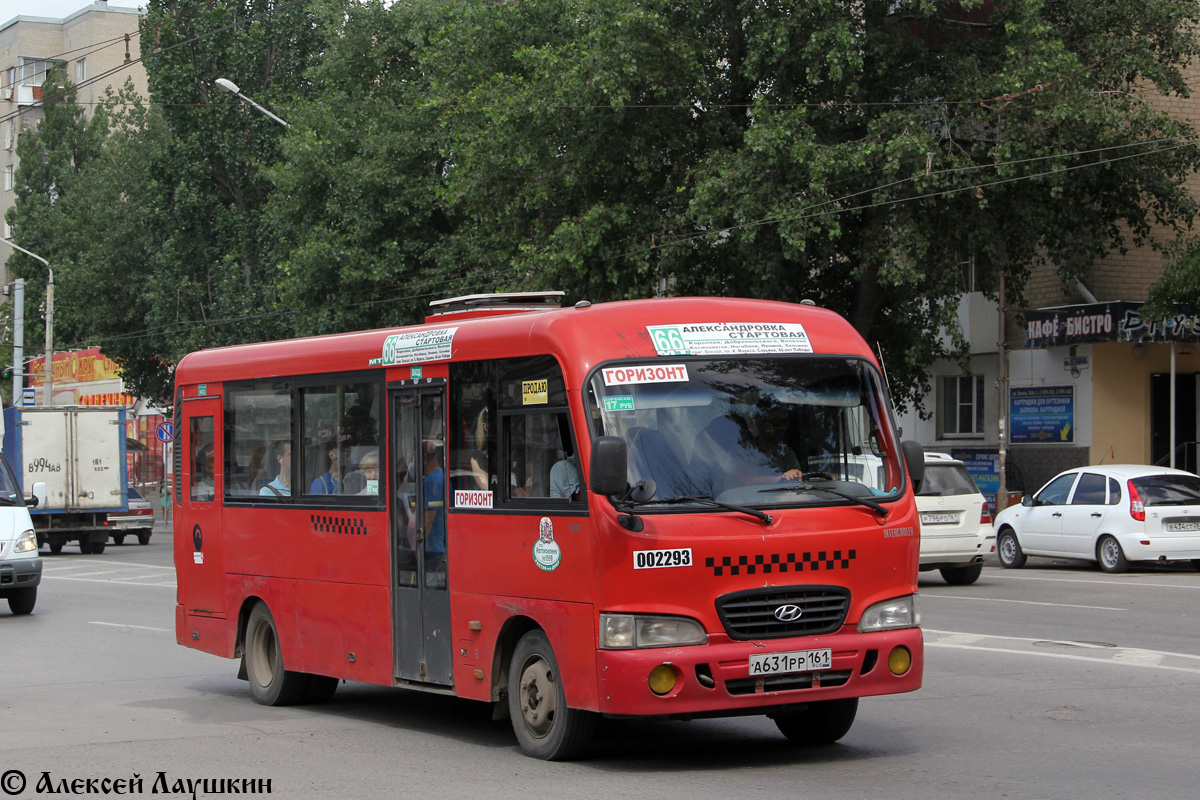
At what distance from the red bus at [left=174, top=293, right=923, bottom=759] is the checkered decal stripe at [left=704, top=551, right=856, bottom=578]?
12 mm

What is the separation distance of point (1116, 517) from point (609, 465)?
1641 centimetres

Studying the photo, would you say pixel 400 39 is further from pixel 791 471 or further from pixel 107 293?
pixel 791 471

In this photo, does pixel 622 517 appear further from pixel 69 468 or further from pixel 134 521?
pixel 134 521

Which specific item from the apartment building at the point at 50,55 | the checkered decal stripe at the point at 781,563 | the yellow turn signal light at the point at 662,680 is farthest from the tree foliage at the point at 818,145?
the apartment building at the point at 50,55

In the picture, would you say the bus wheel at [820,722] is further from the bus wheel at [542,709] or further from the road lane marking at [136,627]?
the road lane marking at [136,627]

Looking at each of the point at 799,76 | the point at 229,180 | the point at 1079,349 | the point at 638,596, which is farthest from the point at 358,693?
the point at 229,180

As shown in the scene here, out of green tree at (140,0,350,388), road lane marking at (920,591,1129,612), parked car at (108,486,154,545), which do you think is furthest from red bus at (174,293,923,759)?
green tree at (140,0,350,388)

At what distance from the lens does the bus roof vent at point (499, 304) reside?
9969 millimetres

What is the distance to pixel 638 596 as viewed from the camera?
7.73 m

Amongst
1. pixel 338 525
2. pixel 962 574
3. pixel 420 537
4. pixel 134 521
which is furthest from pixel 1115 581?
pixel 134 521

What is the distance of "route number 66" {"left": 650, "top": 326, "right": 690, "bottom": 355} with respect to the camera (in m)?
8.31

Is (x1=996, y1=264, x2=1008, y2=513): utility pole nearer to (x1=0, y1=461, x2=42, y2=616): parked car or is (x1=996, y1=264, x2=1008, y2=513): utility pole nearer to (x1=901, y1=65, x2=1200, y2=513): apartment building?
(x1=901, y1=65, x2=1200, y2=513): apartment building

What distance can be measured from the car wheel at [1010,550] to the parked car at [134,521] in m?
21.5

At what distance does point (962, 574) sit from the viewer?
819 inches
